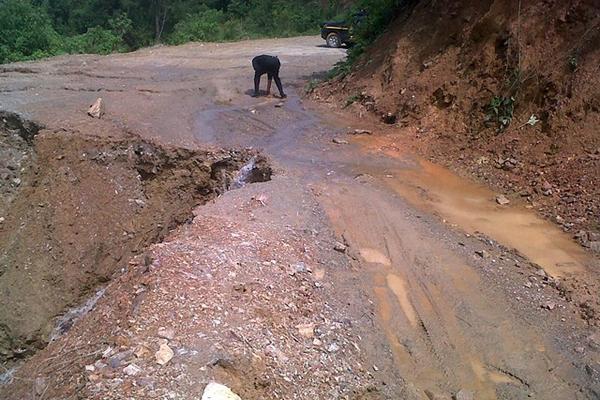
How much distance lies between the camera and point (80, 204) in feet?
32.0

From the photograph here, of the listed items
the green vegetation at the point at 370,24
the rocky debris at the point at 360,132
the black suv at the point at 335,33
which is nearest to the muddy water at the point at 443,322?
the rocky debris at the point at 360,132

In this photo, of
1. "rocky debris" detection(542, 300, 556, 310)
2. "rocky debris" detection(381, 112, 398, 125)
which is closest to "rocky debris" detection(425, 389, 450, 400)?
"rocky debris" detection(542, 300, 556, 310)

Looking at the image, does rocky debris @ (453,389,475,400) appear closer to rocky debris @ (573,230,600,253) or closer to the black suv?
rocky debris @ (573,230,600,253)

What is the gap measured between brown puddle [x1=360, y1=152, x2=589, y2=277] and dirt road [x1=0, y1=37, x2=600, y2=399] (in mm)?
26

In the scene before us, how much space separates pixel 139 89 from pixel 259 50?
7.85m

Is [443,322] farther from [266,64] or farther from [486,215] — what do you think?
[266,64]

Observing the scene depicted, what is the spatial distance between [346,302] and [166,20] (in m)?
28.9

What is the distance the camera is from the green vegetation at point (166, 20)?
82.0ft

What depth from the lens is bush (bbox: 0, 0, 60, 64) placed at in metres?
20.4

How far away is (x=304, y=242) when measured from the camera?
6176mm

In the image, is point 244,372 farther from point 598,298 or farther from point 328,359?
point 598,298

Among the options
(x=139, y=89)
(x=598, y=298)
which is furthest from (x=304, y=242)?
(x=139, y=89)

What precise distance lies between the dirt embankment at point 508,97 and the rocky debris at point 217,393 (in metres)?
4.46

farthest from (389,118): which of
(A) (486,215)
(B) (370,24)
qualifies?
(B) (370,24)
